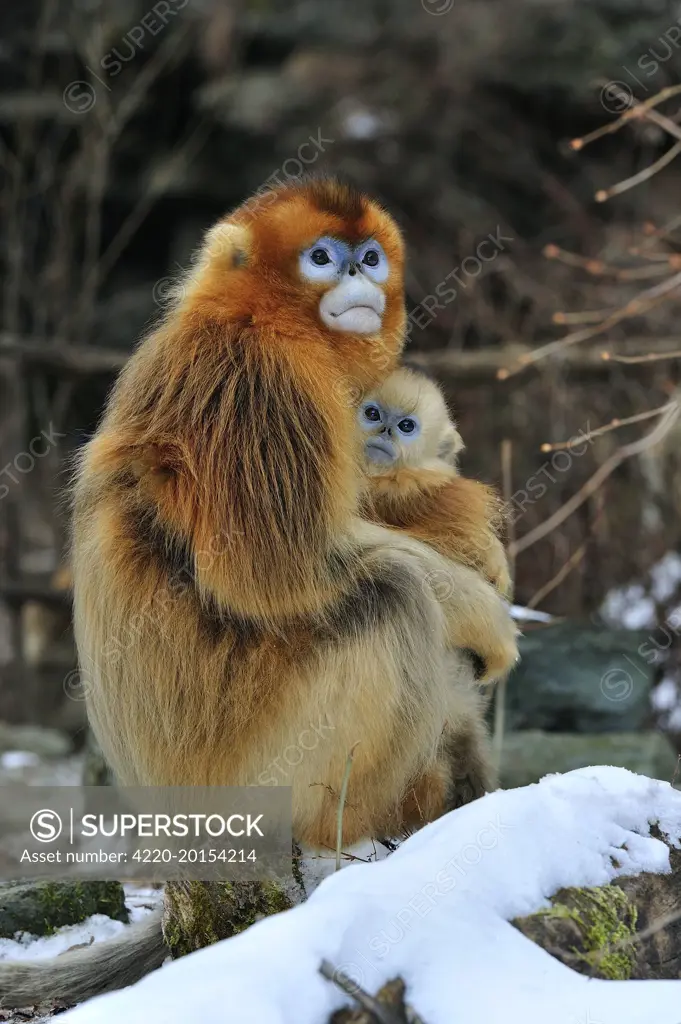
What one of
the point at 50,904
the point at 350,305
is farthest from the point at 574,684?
the point at 350,305

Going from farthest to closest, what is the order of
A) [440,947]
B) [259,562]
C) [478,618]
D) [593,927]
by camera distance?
1. [478,618]
2. [259,562]
3. [593,927]
4. [440,947]

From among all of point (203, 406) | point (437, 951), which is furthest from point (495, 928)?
point (203, 406)

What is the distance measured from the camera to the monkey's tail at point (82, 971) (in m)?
3.55

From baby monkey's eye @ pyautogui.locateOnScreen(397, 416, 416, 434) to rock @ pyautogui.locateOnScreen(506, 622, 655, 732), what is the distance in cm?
286

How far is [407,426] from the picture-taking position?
4.03 metres

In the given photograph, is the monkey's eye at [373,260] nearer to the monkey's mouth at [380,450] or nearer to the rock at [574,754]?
the monkey's mouth at [380,450]

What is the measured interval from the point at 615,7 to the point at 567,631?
22.8 ft

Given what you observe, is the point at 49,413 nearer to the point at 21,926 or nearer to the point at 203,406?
the point at 21,926

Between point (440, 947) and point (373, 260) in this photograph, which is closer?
point (440, 947)

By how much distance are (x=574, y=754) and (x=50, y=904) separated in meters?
2.99

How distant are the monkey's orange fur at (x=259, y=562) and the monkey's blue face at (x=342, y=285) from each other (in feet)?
0.11

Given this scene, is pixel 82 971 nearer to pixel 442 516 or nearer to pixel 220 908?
pixel 220 908

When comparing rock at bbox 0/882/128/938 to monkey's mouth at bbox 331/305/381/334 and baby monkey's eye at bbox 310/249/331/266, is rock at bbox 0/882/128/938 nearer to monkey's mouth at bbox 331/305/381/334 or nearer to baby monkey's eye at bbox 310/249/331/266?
monkey's mouth at bbox 331/305/381/334

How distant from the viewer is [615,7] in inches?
436
